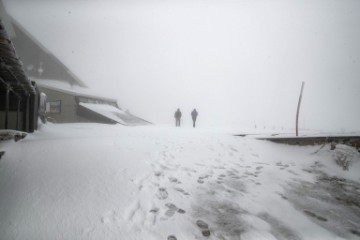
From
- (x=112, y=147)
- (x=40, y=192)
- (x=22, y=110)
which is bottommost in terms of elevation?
(x=40, y=192)

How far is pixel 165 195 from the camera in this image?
158 inches

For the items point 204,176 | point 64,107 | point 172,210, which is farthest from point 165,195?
point 64,107

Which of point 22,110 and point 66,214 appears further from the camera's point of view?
point 22,110

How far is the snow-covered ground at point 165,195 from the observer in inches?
118

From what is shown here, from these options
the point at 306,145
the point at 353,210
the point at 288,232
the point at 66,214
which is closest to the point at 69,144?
the point at 66,214

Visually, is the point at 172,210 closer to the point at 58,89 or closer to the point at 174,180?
the point at 174,180

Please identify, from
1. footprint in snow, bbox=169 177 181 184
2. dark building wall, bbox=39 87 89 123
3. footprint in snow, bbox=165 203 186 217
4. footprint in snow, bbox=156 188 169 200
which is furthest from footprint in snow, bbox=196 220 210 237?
dark building wall, bbox=39 87 89 123

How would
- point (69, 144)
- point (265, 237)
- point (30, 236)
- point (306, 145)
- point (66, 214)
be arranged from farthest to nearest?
point (306, 145)
point (69, 144)
point (66, 214)
point (265, 237)
point (30, 236)

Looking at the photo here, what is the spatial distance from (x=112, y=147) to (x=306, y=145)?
27.0ft

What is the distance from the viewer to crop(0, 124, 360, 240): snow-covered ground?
3.00 metres

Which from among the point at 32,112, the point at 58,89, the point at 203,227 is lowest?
the point at 203,227

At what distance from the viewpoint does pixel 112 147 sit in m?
6.66

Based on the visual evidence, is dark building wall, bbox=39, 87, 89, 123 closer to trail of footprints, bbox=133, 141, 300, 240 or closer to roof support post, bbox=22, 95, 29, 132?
roof support post, bbox=22, 95, 29, 132

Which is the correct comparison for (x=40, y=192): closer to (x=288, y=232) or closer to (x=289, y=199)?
(x=288, y=232)
